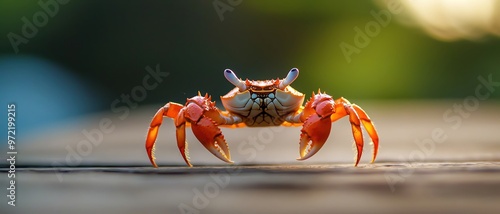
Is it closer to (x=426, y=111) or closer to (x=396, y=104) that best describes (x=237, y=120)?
(x=426, y=111)

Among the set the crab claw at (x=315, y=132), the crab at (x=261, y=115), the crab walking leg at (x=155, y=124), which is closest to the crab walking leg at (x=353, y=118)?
the crab at (x=261, y=115)

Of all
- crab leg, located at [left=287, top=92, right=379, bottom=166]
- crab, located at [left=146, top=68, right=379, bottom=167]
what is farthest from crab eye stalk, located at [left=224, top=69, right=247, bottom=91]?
crab leg, located at [left=287, top=92, right=379, bottom=166]

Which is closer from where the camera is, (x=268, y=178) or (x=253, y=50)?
(x=268, y=178)

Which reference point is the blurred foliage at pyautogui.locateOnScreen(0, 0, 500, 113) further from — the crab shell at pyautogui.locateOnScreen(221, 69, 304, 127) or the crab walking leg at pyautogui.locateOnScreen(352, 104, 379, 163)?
the crab walking leg at pyautogui.locateOnScreen(352, 104, 379, 163)

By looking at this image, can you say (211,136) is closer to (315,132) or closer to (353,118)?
(315,132)

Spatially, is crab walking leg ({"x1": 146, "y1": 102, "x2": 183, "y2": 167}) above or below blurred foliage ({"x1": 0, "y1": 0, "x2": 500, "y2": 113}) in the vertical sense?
below

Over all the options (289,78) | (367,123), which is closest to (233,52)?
(289,78)

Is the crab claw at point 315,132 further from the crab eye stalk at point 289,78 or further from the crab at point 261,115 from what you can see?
the crab eye stalk at point 289,78
